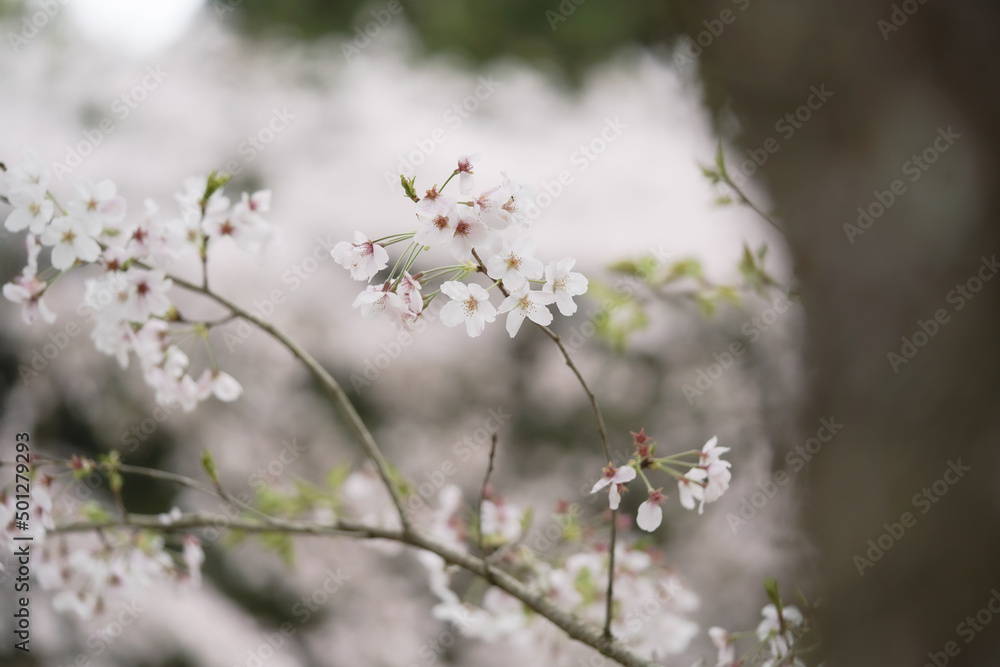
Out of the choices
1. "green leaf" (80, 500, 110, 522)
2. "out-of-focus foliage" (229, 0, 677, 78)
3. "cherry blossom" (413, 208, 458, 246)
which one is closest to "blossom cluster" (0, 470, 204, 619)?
"green leaf" (80, 500, 110, 522)

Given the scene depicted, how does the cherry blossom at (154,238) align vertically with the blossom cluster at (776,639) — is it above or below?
below

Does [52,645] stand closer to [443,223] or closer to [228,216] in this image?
[228,216]

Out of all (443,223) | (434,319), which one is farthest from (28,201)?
(434,319)

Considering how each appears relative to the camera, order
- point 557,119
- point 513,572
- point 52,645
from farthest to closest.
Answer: point 557,119
point 52,645
point 513,572

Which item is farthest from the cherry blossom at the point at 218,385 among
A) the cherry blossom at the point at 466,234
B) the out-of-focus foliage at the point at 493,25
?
the out-of-focus foliage at the point at 493,25

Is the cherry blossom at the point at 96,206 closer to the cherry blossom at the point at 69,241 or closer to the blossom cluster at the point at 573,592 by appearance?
the cherry blossom at the point at 69,241

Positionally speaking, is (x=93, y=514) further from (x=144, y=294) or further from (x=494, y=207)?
(x=494, y=207)

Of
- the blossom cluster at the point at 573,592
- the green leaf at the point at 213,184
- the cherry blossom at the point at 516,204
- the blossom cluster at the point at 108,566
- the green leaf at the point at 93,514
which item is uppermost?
the cherry blossom at the point at 516,204
